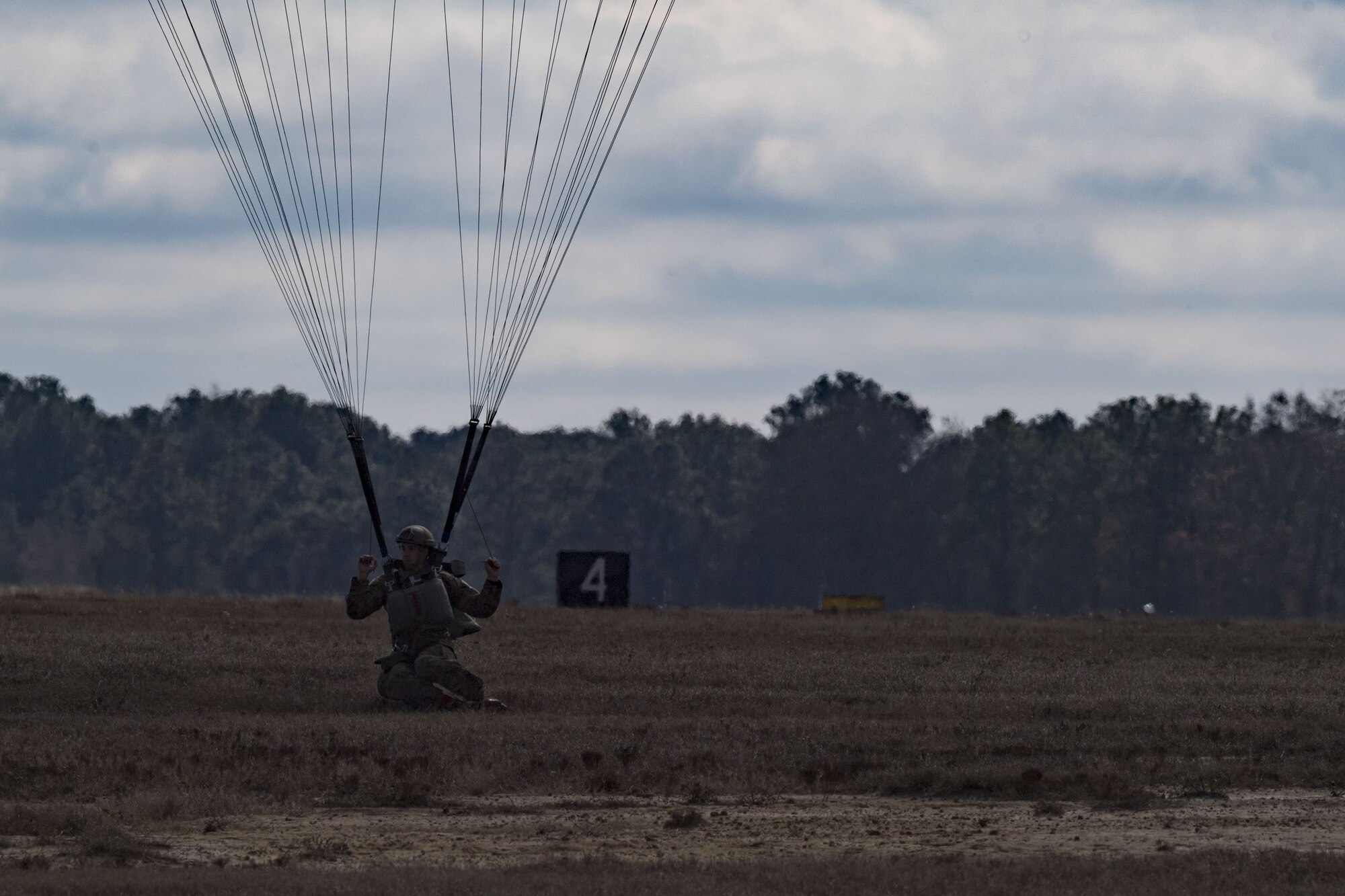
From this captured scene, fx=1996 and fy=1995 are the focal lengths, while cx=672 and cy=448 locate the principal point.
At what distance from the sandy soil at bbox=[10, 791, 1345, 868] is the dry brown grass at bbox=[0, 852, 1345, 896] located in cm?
72

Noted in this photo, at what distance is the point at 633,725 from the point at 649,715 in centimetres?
161

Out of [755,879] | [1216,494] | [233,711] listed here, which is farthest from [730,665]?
[1216,494]

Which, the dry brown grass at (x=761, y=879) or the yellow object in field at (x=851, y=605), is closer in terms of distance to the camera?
the dry brown grass at (x=761, y=879)

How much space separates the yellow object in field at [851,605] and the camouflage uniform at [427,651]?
26.8 meters

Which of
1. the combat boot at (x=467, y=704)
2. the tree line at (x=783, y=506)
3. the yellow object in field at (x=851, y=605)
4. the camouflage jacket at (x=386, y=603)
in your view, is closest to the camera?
the combat boot at (x=467, y=704)

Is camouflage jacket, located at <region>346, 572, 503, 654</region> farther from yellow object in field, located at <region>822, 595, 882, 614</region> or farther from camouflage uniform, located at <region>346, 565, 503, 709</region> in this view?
yellow object in field, located at <region>822, 595, 882, 614</region>

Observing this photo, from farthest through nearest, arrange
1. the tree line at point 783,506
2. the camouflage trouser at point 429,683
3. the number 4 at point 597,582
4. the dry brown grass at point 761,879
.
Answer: the tree line at point 783,506, the number 4 at point 597,582, the camouflage trouser at point 429,683, the dry brown grass at point 761,879

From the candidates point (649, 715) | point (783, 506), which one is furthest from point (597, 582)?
Result: point (783, 506)

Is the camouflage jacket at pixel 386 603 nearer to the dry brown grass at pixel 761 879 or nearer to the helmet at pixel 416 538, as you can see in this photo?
the helmet at pixel 416 538

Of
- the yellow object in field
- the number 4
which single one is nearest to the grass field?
the number 4

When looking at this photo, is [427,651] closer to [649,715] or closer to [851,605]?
[649,715]

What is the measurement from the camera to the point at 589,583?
51.2 metres

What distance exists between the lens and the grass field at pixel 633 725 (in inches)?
731

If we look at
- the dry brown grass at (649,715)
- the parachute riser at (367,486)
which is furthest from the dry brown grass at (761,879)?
the parachute riser at (367,486)
